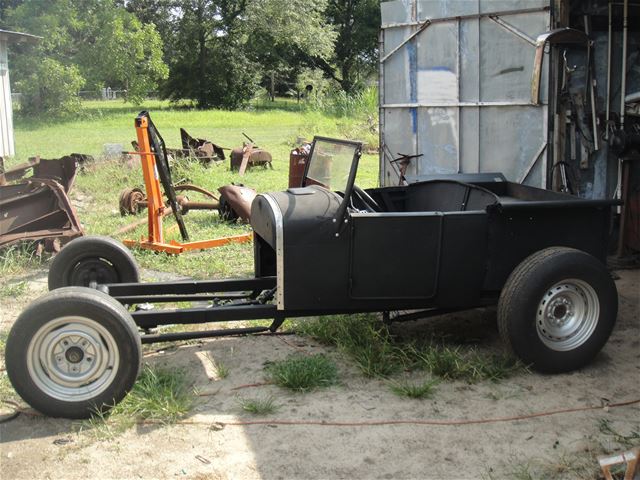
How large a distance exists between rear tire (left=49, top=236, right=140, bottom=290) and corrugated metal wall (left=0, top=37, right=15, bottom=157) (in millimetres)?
12308

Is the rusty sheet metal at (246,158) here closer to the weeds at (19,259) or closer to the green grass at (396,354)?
the weeds at (19,259)

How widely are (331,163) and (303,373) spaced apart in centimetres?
159

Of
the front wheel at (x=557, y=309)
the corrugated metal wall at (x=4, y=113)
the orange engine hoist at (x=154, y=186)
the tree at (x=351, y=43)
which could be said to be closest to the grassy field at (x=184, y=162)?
the orange engine hoist at (x=154, y=186)

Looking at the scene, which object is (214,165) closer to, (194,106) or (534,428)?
(534,428)

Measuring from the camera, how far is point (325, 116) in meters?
27.9

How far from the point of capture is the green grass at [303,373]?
4820mm

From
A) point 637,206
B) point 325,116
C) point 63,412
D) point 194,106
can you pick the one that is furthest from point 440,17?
point 194,106

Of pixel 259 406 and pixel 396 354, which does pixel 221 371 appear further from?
pixel 396 354

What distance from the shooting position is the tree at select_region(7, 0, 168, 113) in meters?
32.4

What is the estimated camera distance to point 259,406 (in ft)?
14.8

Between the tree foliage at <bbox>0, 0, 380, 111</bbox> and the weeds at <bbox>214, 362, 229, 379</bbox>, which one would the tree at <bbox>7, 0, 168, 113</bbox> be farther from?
the weeds at <bbox>214, 362, 229, 379</bbox>

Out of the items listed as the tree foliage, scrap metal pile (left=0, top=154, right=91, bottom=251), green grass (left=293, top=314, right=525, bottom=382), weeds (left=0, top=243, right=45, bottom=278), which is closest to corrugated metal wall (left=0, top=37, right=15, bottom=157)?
scrap metal pile (left=0, top=154, right=91, bottom=251)

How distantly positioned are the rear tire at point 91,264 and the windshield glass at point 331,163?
164 centimetres

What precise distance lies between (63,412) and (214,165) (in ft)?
38.2
